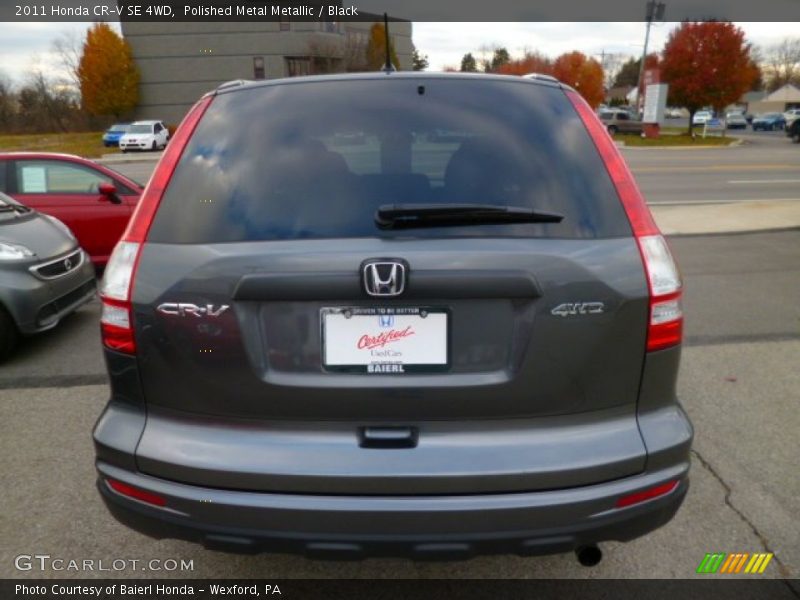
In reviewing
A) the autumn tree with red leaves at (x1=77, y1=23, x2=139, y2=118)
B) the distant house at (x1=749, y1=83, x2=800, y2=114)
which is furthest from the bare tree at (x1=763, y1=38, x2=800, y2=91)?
the autumn tree with red leaves at (x1=77, y1=23, x2=139, y2=118)

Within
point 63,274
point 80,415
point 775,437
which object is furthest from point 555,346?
point 63,274

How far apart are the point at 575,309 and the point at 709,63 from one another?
4087 cm

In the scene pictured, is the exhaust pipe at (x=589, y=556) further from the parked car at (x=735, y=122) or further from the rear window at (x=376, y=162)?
the parked car at (x=735, y=122)

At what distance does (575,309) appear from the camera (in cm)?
172

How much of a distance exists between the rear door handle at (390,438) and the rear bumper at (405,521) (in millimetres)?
149

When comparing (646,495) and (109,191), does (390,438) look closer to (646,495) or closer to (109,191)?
(646,495)

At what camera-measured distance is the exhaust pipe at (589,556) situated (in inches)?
88.0

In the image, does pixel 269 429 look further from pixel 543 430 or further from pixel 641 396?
pixel 641 396

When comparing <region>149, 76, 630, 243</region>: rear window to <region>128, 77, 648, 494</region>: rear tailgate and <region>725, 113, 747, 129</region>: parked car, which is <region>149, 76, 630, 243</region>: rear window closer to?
<region>128, 77, 648, 494</region>: rear tailgate

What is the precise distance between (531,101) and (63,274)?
429 centimetres

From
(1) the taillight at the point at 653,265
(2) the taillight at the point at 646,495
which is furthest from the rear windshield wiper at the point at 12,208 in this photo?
(2) the taillight at the point at 646,495

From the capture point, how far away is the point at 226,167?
75.5 inches

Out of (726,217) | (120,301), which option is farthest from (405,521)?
(726,217)

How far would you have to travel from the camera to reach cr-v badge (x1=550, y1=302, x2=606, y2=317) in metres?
1.72
